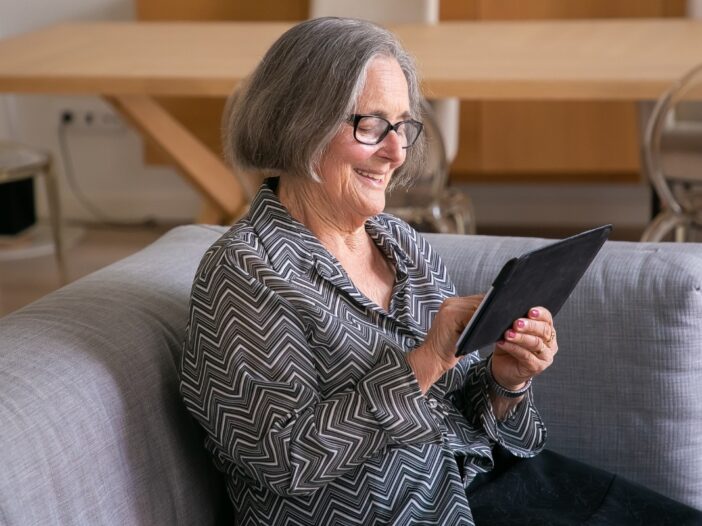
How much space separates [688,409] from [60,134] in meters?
3.66

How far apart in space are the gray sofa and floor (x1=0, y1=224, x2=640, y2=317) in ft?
7.38

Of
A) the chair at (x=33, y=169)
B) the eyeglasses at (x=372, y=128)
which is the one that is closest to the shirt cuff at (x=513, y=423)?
the eyeglasses at (x=372, y=128)

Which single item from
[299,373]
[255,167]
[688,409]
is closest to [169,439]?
[299,373]

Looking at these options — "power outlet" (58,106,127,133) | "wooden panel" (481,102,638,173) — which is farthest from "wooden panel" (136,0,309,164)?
"wooden panel" (481,102,638,173)

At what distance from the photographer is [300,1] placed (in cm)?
433

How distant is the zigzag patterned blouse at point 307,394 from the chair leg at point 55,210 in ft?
7.85

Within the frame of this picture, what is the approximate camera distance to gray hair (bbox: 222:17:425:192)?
54.8 inches

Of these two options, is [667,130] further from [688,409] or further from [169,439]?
[169,439]

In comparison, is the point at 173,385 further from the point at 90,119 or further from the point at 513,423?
the point at 90,119

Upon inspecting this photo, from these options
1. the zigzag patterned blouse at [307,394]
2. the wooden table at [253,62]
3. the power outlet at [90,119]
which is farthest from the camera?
the power outlet at [90,119]

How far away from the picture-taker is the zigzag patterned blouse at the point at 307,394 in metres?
1.30

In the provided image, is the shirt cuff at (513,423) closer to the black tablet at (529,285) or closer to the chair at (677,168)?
the black tablet at (529,285)

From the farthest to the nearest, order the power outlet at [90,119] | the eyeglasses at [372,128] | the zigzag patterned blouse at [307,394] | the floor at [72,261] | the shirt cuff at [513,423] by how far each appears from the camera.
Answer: the power outlet at [90,119]
the floor at [72,261]
the shirt cuff at [513,423]
the eyeglasses at [372,128]
the zigzag patterned blouse at [307,394]

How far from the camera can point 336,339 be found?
1.37 meters
